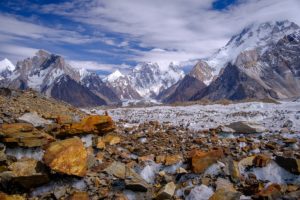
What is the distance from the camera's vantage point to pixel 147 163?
15906 millimetres

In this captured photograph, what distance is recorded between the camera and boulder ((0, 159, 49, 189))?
13.1 metres

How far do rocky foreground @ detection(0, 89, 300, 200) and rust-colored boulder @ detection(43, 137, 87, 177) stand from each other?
0.12ft

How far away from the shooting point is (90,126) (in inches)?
709

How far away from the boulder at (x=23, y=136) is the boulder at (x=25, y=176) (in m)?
1.46

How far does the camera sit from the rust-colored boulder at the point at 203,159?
14.6m

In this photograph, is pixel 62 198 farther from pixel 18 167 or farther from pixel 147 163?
pixel 147 163

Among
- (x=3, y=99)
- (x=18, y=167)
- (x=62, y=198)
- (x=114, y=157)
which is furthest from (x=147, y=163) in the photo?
(x=3, y=99)

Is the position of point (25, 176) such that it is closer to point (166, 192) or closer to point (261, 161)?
point (166, 192)

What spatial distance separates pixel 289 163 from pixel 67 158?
29.1 feet

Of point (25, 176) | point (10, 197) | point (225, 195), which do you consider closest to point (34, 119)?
point (25, 176)

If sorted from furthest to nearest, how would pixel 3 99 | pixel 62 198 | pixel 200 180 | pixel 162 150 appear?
pixel 3 99, pixel 162 150, pixel 200 180, pixel 62 198

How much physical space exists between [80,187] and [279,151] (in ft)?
30.8

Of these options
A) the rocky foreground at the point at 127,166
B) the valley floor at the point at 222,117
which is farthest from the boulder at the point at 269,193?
the valley floor at the point at 222,117

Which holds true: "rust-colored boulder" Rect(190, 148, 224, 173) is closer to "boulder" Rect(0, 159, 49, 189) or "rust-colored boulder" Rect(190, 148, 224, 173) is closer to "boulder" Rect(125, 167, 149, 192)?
"boulder" Rect(125, 167, 149, 192)
